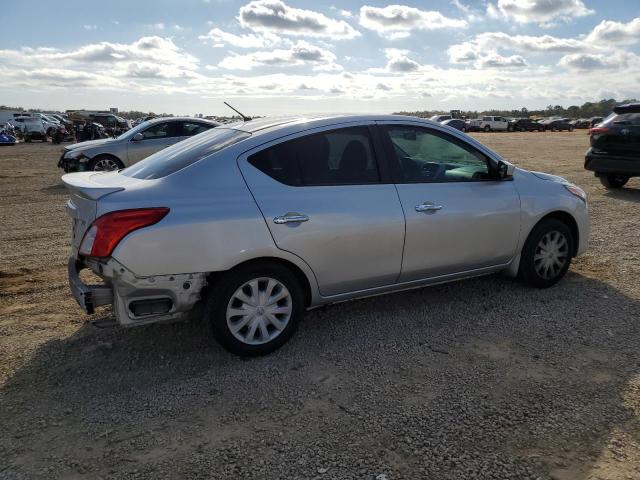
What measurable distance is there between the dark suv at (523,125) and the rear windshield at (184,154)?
61639mm

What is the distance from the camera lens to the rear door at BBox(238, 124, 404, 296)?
3.67 meters

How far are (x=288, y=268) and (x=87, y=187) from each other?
1495 mm

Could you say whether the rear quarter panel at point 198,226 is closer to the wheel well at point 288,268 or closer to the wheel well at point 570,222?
the wheel well at point 288,268

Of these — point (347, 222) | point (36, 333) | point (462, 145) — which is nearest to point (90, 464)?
point (36, 333)

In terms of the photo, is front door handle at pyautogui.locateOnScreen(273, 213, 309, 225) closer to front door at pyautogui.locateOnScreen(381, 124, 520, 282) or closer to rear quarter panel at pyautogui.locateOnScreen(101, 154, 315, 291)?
rear quarter panel at pyautogui.locateOnScreen(101, 154, 315, 291)

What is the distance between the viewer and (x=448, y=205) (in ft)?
14.1

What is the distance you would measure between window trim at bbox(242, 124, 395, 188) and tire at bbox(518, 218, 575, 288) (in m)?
1.68

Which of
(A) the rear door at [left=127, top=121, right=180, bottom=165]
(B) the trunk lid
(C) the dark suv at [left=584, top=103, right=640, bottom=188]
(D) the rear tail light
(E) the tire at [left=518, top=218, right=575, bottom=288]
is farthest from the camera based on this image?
(A) the rear door at [left=127, top=121, right=180, bottom=165]

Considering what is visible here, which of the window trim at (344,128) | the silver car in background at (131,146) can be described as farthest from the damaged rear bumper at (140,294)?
the silver car in background at (131,146)

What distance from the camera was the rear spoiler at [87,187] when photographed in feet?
11.3

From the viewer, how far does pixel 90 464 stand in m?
2.68

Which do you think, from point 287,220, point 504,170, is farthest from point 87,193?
point 504,170

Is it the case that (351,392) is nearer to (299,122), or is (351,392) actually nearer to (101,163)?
(299,122)

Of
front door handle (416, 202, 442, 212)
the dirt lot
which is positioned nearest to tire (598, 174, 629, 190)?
the dirt lot
